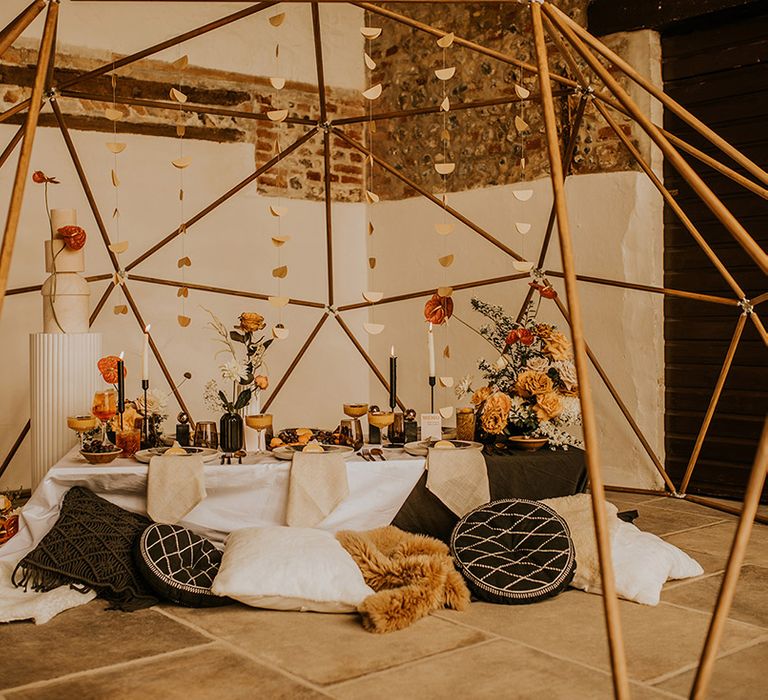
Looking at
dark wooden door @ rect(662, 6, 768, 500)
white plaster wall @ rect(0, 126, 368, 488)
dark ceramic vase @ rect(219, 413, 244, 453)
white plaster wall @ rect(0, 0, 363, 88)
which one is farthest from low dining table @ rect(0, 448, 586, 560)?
white plaster wall @ rect(0, 0, 363, 88)

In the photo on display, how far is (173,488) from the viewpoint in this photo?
3.65 metres

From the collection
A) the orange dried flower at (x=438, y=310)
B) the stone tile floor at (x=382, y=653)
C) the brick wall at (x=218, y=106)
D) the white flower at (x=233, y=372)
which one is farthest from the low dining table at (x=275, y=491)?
the brick wall at (x=218, y=106)

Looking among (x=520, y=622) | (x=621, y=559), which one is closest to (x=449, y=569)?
(x=520, y=622)

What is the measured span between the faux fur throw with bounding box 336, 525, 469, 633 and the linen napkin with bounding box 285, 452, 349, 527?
0.13 meters

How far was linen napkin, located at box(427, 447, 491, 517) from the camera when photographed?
385 cm

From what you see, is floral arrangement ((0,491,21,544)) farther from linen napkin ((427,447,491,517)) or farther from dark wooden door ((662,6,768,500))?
dark wooden door ((662,6,768,500))

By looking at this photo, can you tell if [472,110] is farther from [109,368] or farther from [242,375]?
[109,368]

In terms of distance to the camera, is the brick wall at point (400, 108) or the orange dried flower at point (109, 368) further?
the brick wall at point (400, 108)

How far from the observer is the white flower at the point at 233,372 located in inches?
157

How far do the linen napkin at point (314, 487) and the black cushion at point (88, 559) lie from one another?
58cm

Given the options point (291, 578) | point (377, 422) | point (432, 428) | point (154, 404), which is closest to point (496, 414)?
point (432, 428)

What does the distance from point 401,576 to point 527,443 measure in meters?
0.95

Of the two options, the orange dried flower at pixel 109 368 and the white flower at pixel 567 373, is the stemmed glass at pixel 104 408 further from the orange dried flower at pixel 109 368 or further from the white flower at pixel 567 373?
the white flower at pixel 567 373

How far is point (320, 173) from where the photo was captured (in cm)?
702
